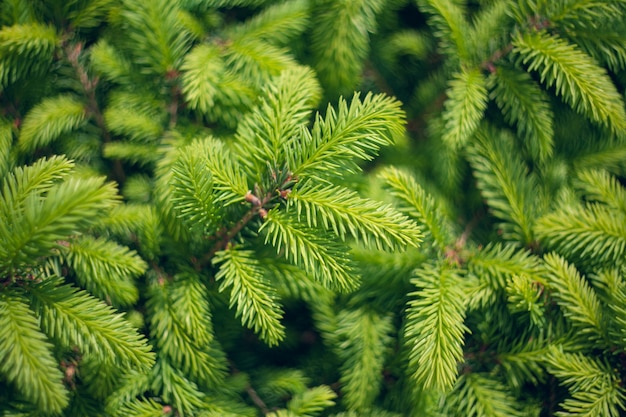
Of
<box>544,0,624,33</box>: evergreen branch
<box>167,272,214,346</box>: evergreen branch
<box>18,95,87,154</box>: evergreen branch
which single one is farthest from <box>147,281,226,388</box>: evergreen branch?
<box>544,0,624,33</box>: evergreen branch

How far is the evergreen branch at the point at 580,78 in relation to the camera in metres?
0.79

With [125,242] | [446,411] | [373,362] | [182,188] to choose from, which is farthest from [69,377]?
[446,411]

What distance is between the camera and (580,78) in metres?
0.79

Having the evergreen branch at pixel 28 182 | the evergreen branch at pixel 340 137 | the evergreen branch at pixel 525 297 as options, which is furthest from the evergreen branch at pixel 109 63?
the evergreen branch at pixel 525 297

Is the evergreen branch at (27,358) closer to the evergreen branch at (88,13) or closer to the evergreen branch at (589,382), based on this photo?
the evergreen branch at (88,13)

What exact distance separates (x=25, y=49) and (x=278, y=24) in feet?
1.37

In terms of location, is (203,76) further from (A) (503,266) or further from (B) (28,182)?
(A) (503,266)

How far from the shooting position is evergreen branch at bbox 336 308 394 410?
772 mm

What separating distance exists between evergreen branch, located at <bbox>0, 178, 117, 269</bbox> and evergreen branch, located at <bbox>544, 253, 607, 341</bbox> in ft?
2.18

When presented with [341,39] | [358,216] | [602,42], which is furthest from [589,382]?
[341,39]

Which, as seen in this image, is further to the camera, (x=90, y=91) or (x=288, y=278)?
(x=90, y=91)

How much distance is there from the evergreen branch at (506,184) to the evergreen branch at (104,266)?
61cm

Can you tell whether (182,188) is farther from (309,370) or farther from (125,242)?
(309,370)

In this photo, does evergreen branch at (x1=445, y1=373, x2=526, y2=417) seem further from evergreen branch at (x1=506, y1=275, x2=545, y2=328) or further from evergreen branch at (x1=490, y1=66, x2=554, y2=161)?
evergreen branch at (x1=490, y1=66, x2=554, y2=161)
